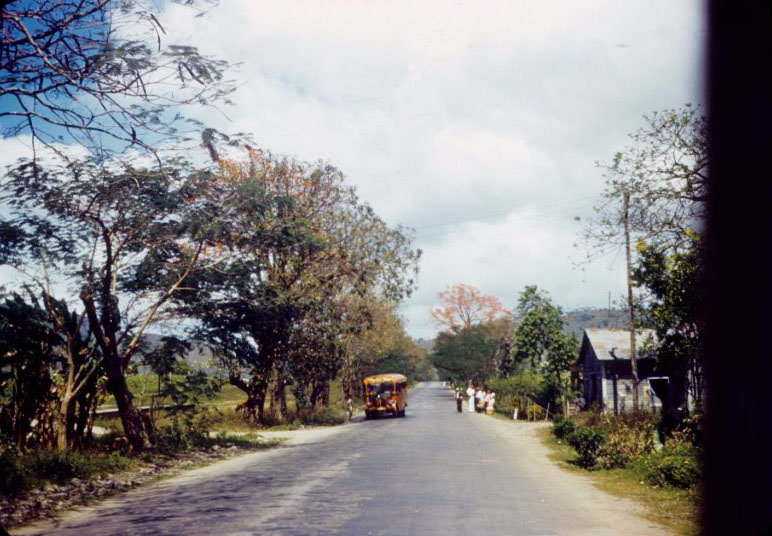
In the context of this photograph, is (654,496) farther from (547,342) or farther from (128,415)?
(547,342)

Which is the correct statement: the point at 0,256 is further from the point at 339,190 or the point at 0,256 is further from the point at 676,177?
the point at 339,190

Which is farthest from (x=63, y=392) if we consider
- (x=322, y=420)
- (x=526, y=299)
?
(x=526, y=299)

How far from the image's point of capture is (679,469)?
10.6 metres

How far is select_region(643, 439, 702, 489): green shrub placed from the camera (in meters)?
10.4

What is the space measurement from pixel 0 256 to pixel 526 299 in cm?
A: 3209

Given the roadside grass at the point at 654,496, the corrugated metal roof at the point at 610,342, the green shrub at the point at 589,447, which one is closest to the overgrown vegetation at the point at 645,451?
the green shrub at the point at 589,447

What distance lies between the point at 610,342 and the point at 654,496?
82.0ft

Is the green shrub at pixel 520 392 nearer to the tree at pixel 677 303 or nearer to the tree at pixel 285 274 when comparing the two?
the tree at pixel 285 274

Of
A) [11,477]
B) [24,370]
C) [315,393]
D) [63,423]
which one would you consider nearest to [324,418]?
[315,393]

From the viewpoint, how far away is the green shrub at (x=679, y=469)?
10367 millimetres

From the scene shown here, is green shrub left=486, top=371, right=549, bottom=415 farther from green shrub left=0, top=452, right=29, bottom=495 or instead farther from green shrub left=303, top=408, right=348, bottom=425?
green shrub left=0, top=452, right=29, bottom=495

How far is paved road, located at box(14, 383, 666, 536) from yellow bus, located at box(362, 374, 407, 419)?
2387 cm

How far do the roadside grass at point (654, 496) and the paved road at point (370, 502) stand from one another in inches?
12.5

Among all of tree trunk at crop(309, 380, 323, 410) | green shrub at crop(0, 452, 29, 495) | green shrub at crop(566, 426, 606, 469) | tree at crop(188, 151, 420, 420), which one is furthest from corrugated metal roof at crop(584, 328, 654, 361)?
green shrub at crop(0, 452, 29, 495)
